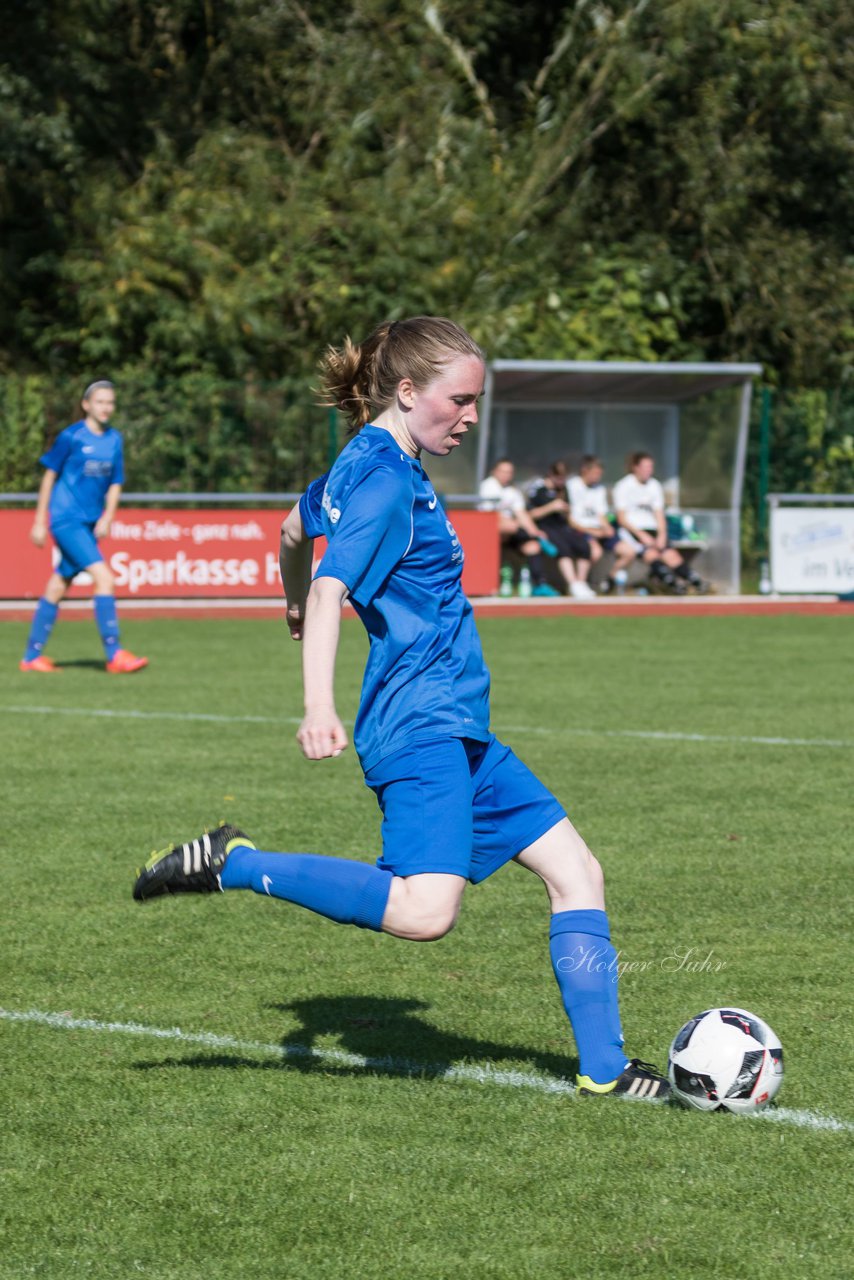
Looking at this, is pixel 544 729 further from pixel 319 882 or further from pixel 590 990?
pixel 319 882

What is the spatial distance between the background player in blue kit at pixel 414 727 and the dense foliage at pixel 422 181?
2143 centimetres

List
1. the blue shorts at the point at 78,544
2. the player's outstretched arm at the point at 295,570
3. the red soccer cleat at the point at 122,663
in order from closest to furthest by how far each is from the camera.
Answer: the player's outstretched arm at the point at 295,570 → the blue shorts at the point at 78,544 → the red soccer cleat at the point at 122,663

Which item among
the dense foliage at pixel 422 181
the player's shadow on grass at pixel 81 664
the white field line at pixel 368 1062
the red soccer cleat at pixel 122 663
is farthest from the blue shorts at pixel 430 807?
the dense foliage at pixel 422 181

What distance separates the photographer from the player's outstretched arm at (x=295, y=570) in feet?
13.9

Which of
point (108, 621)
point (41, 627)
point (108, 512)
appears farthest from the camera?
point (41, 627)

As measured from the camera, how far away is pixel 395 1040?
14.8 feet

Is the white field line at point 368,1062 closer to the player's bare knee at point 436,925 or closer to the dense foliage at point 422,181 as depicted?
the player's bare knee at point 436,925

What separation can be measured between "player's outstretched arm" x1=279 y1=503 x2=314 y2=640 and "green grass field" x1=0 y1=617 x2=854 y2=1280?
1.10 metres

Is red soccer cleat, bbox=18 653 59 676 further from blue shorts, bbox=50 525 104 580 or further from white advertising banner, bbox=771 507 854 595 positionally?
white advertising banner, bbox=771 507 854 595

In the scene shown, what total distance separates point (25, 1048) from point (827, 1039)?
2.02m

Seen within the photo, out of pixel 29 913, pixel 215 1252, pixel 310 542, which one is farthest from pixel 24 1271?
pixel 29 913

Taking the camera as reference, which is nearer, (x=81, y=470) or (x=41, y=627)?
(x=81, y=470)

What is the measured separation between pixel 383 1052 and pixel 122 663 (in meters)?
9.43

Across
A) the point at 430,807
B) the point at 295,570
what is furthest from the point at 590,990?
the point at 295,570
